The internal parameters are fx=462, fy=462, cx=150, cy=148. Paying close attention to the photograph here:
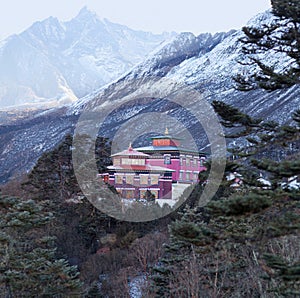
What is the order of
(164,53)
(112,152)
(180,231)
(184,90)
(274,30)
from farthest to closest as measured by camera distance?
(164,53)
(184,90)
(112,152)
(274,30)
(180,231)

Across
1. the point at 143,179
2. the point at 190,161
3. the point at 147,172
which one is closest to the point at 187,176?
the point at 190,161

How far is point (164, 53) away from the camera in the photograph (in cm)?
16738

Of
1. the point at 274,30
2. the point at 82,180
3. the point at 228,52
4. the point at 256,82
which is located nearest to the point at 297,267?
the point at 256,82

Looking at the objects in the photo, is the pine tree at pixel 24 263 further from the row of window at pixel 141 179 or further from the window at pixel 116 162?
the window at pixel 116 162

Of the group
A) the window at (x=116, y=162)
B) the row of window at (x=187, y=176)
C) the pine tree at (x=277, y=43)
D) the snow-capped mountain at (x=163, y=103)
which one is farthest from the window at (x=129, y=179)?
the snow-capped mountain at (x=163, y=103)

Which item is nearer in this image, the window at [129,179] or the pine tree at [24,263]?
the pine tree at [24,263]

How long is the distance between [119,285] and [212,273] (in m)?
5.97

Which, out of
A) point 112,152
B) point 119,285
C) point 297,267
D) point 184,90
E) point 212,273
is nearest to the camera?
point 297,267

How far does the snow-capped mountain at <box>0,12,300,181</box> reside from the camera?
306 feet

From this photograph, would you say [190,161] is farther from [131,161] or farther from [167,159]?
[131,161]

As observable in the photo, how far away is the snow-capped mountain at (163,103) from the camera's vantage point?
93375mm

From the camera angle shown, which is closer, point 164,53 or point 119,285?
point 119,285

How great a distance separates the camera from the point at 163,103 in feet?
405

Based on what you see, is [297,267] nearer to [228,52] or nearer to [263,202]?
[263,202]
